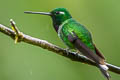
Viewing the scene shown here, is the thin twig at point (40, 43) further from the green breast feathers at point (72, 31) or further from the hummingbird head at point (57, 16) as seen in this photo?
the hummingbird head at point (57, 16)

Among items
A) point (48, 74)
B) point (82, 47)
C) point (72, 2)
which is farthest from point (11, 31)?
point (72, 2)

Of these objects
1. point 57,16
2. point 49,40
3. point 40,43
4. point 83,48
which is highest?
point 40,43

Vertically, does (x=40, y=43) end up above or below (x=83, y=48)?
above

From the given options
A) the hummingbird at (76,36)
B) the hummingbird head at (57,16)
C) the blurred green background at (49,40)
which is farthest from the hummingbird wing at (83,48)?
the blurred green background at (49,40)

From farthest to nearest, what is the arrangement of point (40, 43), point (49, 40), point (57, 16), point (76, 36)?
1. point (49, 40)
2. point (57, 16)
3. point (76, 36)
4. point (40, 43)

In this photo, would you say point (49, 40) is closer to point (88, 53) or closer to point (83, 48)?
point (83, 48)

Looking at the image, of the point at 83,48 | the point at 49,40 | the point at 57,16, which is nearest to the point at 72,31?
the point at 57,16

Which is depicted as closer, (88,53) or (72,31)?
(88,53)

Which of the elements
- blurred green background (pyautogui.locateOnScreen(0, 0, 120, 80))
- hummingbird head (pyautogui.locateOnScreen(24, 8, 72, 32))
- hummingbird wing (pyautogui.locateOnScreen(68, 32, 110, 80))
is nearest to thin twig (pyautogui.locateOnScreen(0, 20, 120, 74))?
hummingbird wing (pyautogui.locateOnScreen(68, 32, 110, 80))
